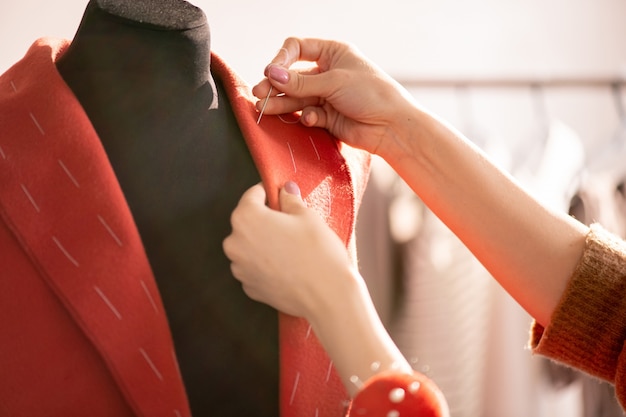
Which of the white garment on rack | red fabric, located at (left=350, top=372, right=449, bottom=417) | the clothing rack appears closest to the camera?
red fabric, located at (left=350, top=372, right=449, bottom=417)

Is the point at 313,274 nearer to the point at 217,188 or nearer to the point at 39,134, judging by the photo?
the point at 217,188

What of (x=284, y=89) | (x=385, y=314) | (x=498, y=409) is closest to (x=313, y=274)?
(x=284, y=89)

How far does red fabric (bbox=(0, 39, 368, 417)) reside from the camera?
60cm

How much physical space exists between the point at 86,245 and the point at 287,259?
193 mm

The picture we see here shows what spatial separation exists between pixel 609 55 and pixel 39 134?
5.16ft

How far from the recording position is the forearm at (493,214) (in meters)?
0.81

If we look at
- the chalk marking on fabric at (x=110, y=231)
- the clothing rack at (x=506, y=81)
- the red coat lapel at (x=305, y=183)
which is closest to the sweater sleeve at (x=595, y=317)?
the red coat lapel at (x=305, y=183)

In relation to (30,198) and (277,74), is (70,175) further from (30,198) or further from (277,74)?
(277,74)

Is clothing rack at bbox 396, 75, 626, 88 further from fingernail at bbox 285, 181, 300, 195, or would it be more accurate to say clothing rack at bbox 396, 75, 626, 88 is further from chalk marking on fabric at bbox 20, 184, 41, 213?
chalk marking on fabric at bbox 20, 184, 41, 213

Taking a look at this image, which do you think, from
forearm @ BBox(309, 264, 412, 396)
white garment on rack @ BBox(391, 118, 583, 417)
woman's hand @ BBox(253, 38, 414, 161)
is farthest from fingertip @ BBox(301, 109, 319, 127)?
white garment on rack @ BBox(391, 118, 583, 417)

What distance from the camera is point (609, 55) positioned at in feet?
5.78

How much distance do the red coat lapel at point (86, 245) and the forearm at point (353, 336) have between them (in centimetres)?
15

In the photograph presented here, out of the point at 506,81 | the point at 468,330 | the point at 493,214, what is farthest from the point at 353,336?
the point at 506,81

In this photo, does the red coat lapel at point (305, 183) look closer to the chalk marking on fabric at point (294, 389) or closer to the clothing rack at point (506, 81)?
the chalk marking on fabric at point (294, 389)
